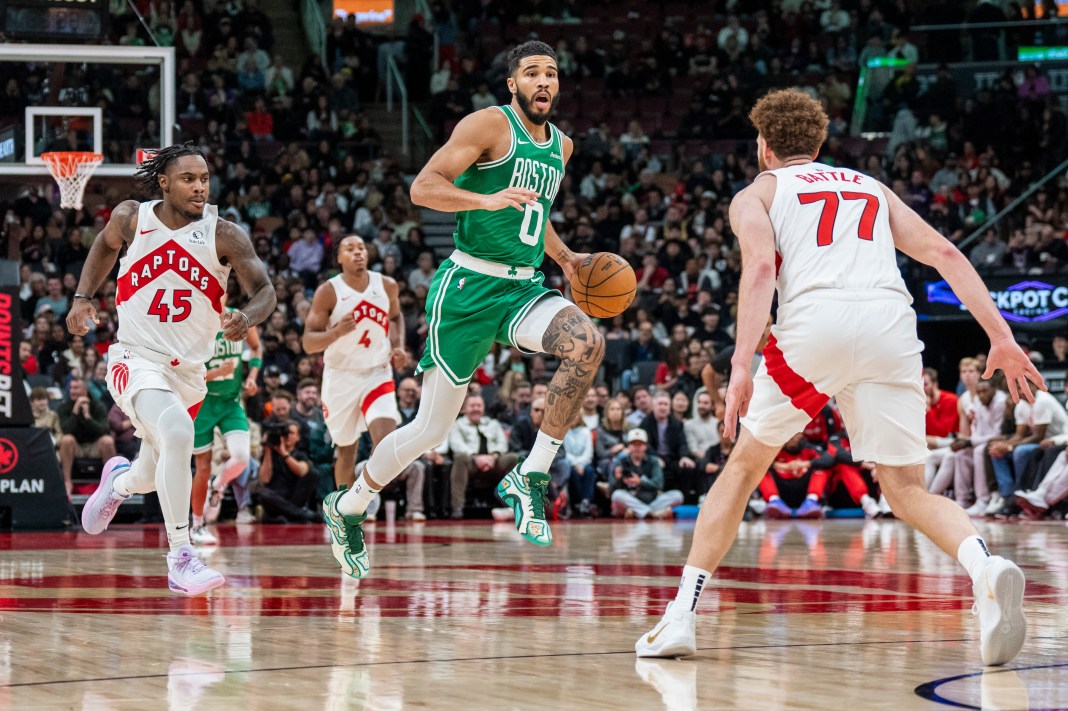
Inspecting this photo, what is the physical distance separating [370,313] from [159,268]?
12.4ft

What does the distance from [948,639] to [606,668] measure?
1.26m

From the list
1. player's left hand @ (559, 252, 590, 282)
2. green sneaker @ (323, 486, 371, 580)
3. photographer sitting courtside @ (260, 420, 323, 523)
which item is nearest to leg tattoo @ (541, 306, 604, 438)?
player's left hand @ (559, 252, 590, 282)

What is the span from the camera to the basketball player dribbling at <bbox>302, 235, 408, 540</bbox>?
9906 millimetres

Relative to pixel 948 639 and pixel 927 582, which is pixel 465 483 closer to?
pixel 927 582

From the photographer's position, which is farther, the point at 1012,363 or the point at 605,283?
the point at 605,283

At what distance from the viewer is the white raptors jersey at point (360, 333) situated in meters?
10.0

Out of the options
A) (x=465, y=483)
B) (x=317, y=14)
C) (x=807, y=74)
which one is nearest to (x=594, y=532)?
(x=465, y=483)

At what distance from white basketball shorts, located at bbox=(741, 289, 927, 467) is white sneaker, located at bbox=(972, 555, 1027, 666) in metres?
0.53

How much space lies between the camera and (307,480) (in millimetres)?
13133

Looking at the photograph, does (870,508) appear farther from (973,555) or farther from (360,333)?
(973,555)

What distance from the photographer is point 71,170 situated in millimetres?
11633

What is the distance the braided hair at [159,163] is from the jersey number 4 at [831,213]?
3.08m

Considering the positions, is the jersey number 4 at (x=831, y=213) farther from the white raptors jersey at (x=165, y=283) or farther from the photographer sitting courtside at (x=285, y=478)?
the photographer sitting courtside at (x=285, y=478)

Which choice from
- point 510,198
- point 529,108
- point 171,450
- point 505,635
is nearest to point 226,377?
point 171,450
